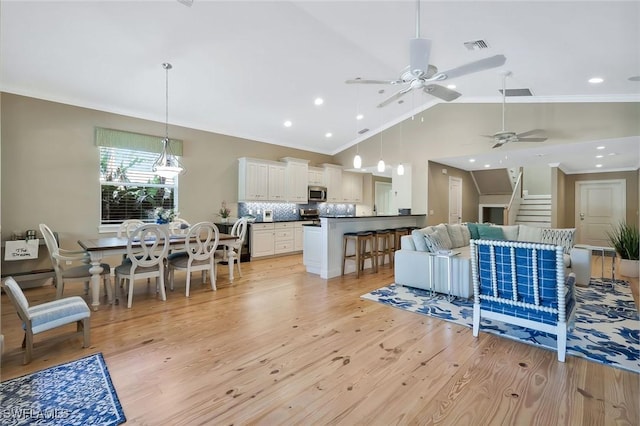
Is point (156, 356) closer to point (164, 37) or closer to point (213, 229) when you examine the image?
point (213, 229)

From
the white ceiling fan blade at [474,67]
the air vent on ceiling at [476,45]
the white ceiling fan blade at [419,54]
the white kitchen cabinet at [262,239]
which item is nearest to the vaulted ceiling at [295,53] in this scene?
the air vent on ceiling at [476,45]

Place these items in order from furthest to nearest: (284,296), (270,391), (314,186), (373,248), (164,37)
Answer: (314,186) < (373,248) < (284,296) < (164,37) < (270,391)

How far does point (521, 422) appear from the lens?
1716 mm

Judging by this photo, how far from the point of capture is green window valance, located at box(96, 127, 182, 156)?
16.7 ft

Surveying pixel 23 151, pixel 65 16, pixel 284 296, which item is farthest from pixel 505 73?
pixel 23 151

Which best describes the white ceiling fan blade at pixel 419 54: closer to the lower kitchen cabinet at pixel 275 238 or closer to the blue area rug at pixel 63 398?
the blue area rug at pixel 63 398

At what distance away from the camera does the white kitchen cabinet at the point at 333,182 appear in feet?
28.3

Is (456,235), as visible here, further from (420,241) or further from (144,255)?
(144,255)

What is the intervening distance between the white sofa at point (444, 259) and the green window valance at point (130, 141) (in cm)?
481

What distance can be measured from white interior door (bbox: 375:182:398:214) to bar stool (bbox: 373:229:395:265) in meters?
4.81

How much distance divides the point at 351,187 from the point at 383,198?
2377 mm

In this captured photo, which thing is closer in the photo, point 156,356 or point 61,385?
point 61,385

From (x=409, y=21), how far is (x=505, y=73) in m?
2.14

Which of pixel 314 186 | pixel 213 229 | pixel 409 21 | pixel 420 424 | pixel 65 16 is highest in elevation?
pixel 409 21
